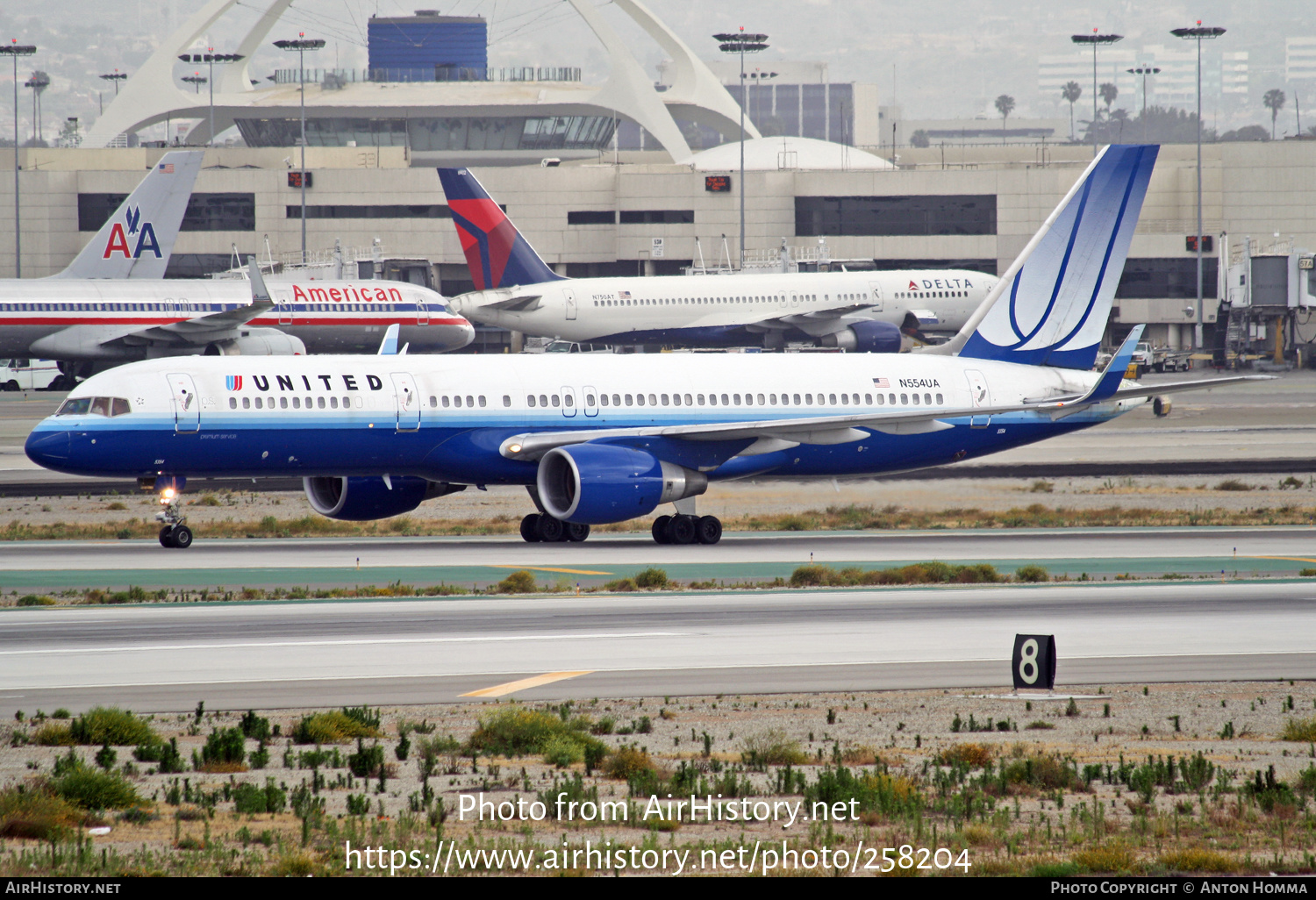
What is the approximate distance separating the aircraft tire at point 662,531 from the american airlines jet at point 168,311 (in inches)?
1643

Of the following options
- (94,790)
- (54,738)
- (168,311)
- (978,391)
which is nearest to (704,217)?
(168,311)

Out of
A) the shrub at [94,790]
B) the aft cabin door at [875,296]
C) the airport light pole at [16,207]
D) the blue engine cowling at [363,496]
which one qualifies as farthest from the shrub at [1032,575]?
the airport light pole at [16,207]

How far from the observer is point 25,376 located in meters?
95.0

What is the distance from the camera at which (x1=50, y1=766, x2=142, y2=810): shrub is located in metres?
14.4

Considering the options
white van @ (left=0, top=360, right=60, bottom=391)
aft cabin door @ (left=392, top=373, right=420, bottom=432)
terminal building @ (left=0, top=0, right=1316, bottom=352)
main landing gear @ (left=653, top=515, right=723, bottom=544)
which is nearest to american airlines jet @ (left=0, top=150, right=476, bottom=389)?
white van @ (left=0, top=360, right=60, bottom=391)

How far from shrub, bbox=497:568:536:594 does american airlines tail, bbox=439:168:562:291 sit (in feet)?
169

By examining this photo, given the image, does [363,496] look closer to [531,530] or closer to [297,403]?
[297,403]

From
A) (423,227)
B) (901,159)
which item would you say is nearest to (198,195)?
(423,227)

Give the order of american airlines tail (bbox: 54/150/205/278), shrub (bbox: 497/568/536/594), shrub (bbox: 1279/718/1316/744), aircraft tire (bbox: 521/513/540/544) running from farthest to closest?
american airlines tail (bbox: 54/150/205/278) → aircraft tire (bbox: 521/513/540/544) → shrub (bbox: 497/568/536/594) → shrub (bbox: 1279/718/1316/744)

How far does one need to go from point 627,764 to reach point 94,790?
5230 millimetres

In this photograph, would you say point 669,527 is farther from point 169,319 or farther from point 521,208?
point 521,208

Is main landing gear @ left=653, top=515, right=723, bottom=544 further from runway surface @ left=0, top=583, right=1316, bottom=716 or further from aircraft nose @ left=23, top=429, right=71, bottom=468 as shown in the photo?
aircraft nose @ left=23, top=429, right=71, bottom=468

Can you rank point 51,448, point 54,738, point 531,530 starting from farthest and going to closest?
1. point 531,530
2. point 51,448
3. point 54,738

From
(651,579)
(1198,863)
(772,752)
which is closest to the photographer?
(1198,863)
